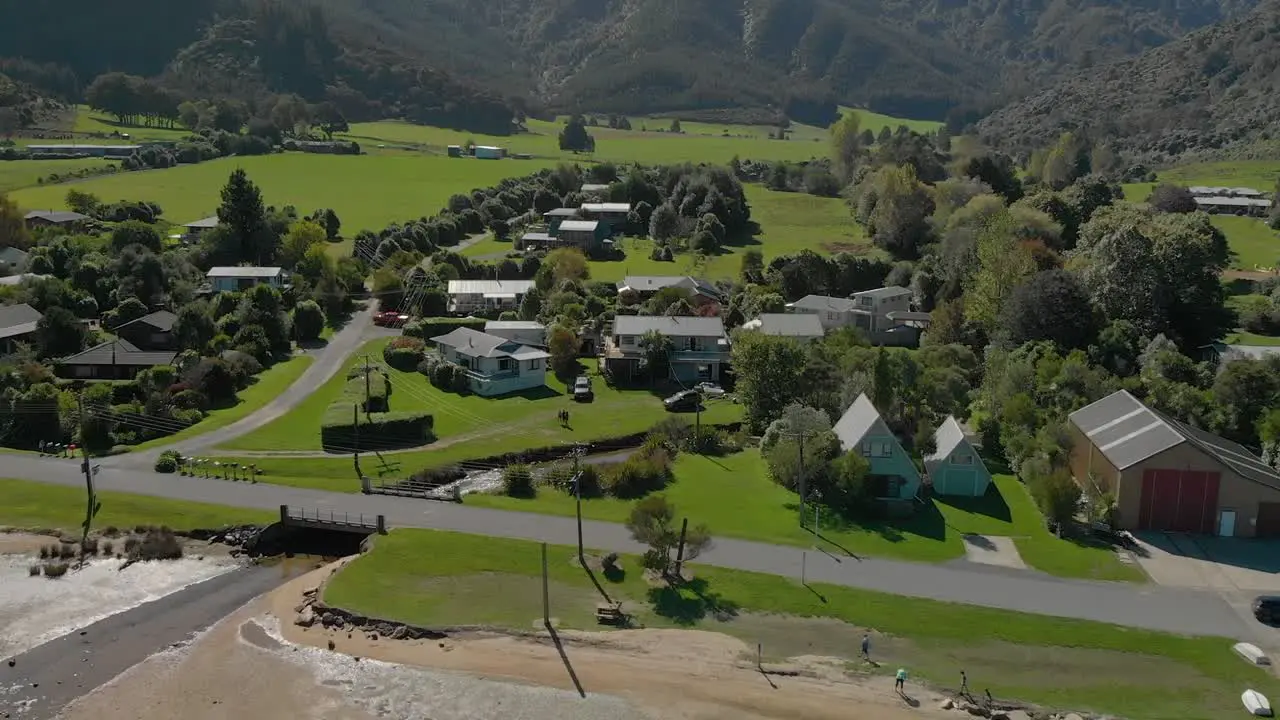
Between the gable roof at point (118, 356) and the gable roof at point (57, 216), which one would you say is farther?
the gable roof at point (57, 216)

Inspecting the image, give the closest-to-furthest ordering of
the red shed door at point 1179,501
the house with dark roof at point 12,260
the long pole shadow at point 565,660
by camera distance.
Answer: the long pole shadow at point 565,660
the red shed door at point 1179,501
the house with dark roof at point 12,260

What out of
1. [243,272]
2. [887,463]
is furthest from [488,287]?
[887,463]

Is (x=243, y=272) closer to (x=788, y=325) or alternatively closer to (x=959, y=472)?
(x=788, y=325)

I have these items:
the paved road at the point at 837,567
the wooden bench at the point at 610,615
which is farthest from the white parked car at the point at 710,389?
the wooden bench at the point at 610,615

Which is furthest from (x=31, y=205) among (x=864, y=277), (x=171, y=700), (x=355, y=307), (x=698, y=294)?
(x=171, y=700)

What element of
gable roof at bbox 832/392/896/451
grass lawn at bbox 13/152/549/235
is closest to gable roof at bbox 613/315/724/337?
gable roof at bbox 832/392/896/451

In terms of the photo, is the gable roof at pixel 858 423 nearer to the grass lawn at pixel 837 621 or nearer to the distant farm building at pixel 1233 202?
the grass lawn at pixel 837 621
